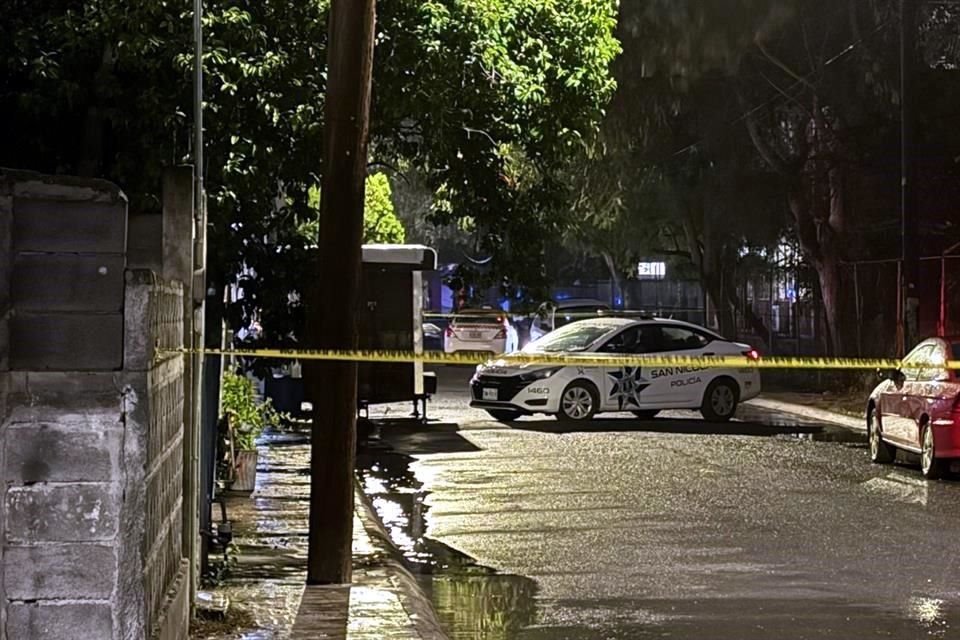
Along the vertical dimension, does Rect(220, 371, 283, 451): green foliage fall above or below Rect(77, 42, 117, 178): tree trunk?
below

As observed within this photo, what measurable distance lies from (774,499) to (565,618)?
5.77m

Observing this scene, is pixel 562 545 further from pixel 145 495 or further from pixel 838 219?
pixel 838 219

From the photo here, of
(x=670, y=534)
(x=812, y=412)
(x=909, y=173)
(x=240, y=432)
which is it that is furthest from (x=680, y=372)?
(x=670, y=534)

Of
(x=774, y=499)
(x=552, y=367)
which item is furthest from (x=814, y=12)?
(x=774, y=499)

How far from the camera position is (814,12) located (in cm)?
3291

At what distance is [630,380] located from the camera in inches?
926

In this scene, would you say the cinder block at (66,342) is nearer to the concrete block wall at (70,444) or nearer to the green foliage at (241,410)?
the concrete block wall at (70,444)

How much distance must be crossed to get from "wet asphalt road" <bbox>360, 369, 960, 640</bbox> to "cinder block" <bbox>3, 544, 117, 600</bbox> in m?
4.35

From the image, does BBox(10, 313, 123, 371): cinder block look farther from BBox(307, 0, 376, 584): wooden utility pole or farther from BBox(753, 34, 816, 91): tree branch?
BBox(753, 34, 816, 91): tree branch

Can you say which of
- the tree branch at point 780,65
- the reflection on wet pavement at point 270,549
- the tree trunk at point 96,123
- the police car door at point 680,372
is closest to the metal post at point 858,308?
the tree branch at point 780,65

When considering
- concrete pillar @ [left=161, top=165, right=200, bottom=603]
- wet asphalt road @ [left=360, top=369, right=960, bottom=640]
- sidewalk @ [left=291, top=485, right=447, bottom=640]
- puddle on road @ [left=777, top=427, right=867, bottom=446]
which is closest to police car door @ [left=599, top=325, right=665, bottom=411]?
wet asphalt road @ [left=360, top=369, right=960, bottom=640]

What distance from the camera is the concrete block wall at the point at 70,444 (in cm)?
525

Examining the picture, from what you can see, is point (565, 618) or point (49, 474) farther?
point (565, 618)

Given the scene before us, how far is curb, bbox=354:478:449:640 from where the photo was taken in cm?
919
